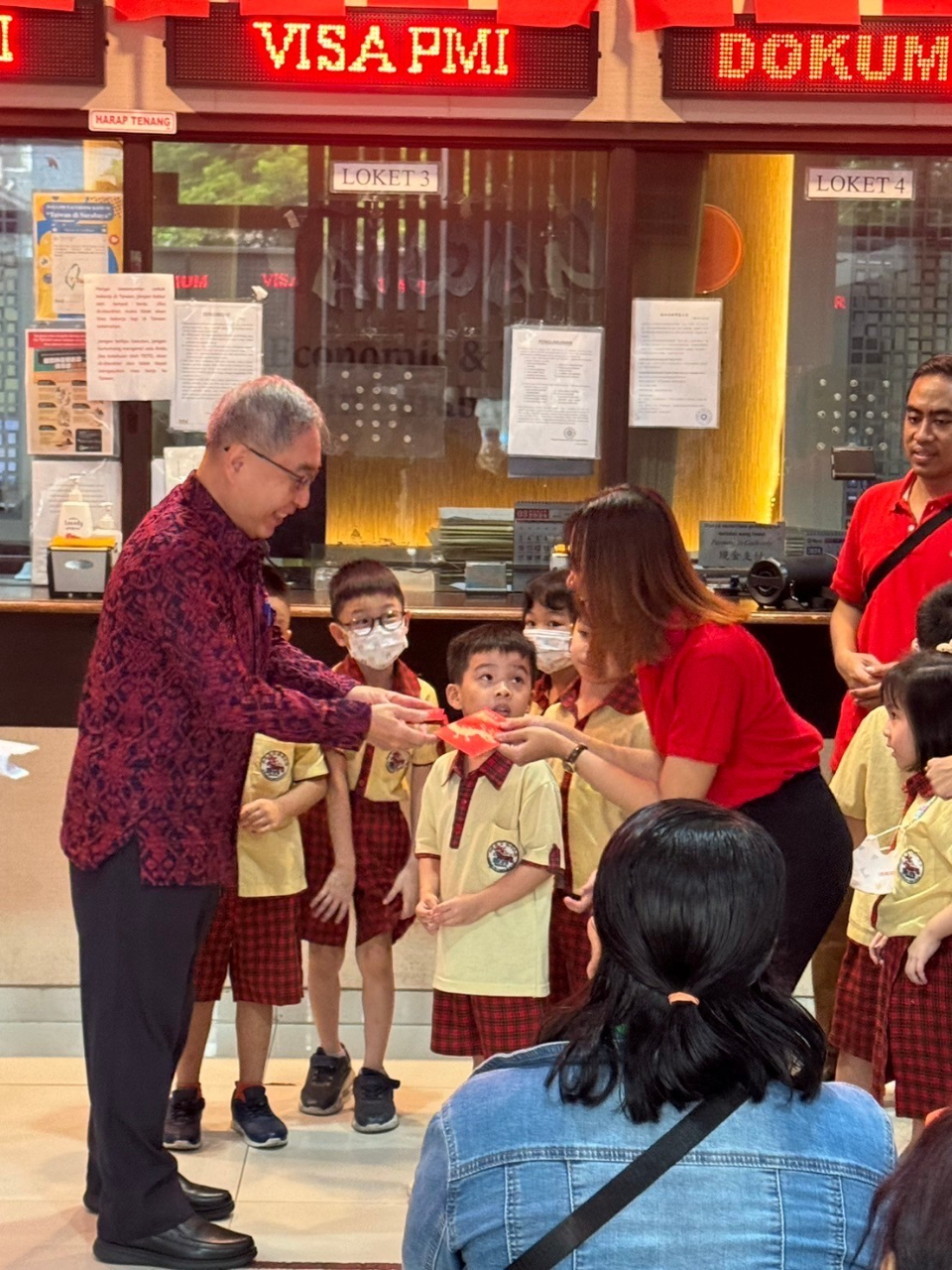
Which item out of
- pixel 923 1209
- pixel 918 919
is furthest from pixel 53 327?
pixel 923 1209

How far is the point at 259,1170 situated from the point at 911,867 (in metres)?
1.65

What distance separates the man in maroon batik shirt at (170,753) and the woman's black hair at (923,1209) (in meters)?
2.07

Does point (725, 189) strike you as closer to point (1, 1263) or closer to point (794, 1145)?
point (1, 1263)

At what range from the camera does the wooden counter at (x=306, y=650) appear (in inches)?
182

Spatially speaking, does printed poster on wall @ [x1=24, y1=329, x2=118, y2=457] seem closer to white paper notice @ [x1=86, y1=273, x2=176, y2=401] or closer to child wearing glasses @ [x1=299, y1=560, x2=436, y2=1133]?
white paper notice @ [x1=86, y1=273, x2=176, y2=401]

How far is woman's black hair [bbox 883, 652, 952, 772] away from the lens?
3104mm

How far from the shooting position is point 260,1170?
12.3 ft

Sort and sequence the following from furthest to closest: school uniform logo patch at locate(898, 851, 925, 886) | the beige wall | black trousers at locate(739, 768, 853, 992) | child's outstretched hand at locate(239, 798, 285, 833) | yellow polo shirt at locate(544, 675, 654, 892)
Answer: the beige wall → child's outstretched hand at locate(239, 798, 285, 833) → yellow polo shirt at locate(544, 675, 654, 892) → school uniform logo patch at locate(898, 851, 925, 886) → black trousers at locate(739, 768, 853, 992)

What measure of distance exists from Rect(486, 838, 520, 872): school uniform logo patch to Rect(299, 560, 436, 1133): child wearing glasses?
0.42m

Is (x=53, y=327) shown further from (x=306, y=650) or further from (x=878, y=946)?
(x=878, y=946)

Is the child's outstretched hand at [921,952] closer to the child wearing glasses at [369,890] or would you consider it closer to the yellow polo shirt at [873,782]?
the yellow polo shirt at [873,782]

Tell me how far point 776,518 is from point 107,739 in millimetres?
3009

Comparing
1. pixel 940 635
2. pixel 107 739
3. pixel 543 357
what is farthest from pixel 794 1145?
pixel 543 357

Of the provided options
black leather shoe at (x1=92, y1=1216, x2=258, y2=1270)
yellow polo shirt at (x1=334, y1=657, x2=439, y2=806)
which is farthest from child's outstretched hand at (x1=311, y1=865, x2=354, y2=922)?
black leather shoe at (x1=92, y1=1216, x2=258, y2=1270)
